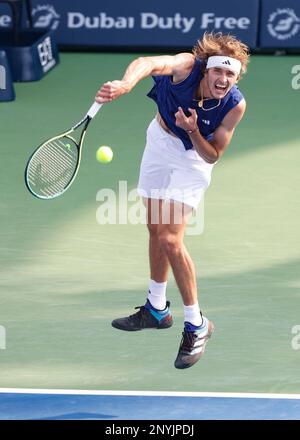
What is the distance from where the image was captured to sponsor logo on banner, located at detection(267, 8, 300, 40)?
17.4m

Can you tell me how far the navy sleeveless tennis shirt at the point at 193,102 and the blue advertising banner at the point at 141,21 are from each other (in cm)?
812

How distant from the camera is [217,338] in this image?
9914mm

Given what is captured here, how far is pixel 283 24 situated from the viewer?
1750cm

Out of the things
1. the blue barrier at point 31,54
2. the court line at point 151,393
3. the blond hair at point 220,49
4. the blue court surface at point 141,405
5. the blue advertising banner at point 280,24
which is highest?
the blue advertising banner at point 280,24

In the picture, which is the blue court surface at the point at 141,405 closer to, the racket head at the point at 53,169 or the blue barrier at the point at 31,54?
the racket head at the point at 53,169

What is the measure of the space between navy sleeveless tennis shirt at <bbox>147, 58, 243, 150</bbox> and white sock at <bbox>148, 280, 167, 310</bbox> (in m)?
1.10

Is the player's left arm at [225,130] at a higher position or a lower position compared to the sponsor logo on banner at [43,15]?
lower

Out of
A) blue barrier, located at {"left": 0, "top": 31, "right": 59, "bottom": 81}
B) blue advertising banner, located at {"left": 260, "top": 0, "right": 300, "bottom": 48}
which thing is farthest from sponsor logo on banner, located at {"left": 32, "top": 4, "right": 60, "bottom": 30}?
blue advertising banner, located at {"left": 260, "top": 0, "right": 300, "bottom": 48}

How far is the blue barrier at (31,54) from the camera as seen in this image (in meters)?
16.2

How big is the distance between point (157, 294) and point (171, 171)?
0.98m

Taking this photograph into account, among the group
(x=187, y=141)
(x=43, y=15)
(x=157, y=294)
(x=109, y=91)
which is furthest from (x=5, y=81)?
(x=109, y=91)

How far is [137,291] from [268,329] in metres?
1.19

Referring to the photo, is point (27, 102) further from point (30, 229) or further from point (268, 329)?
point (268, 329)

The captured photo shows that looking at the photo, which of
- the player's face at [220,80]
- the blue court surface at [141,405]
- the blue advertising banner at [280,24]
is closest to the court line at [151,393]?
the blue court surface at [141,405]
